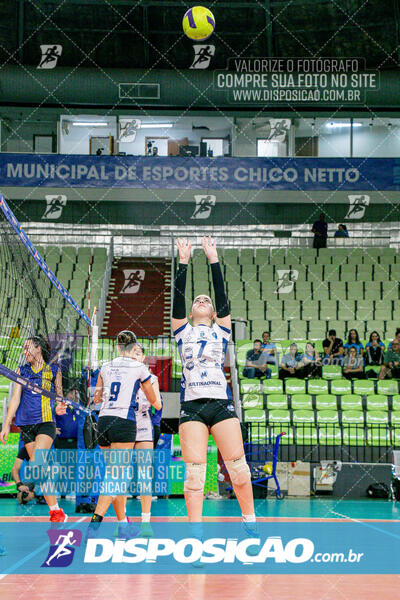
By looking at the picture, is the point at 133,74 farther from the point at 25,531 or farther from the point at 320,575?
the point at 320,575

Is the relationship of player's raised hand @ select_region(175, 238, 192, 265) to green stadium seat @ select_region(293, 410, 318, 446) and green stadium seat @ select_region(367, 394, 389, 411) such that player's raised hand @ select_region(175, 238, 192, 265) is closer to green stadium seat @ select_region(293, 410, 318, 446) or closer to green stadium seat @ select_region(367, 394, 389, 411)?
green stadium seat @ select_region(293, 410, 318, 446)

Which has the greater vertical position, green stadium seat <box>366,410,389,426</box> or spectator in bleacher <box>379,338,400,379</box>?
spectator in bleacher <box>379,338,400,379</box>

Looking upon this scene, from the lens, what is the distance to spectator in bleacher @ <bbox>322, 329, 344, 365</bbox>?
18062 millimetres

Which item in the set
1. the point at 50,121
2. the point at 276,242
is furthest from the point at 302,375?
the point at 50,121

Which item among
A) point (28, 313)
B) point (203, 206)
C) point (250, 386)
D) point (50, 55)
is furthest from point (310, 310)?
point (50, 55)

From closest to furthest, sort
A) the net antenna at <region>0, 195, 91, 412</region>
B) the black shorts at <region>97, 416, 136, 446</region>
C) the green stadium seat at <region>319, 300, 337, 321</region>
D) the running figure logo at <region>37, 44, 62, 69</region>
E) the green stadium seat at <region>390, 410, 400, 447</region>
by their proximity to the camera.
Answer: the black shorts at <region>97, 416, 136, 446</region>, the net antenna at <region>0, 195, 91, 412</region>, the green stadium seat at <region>390, 410, 400, 447</region>, the green stadium seat at <region>319, 300, 337, 321</region>, the running figure logo at <region>37, 44, 62, 69</region>

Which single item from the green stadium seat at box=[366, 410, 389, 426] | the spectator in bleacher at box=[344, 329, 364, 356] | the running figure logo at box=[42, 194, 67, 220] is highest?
the running figure logo at box=[42, 194, 67, 220]

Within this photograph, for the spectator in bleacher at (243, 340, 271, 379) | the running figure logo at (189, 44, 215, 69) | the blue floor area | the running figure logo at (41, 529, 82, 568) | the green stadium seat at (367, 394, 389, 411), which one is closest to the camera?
the running figure logo at (41, 529, 82, 568)

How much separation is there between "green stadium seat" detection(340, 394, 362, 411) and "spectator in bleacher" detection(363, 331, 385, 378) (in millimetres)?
1688

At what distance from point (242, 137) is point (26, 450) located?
2128 cm

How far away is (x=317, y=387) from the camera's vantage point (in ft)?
56.3

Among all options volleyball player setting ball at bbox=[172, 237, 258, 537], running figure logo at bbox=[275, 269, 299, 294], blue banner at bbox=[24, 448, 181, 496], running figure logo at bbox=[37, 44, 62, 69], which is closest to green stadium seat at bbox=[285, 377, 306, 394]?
blue banner at bbox=[24, 448, 181, 496]

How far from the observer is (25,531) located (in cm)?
846

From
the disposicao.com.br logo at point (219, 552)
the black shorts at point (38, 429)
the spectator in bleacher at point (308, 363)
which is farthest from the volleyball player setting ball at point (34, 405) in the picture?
the spectator in bleacher at point (308, 363)
